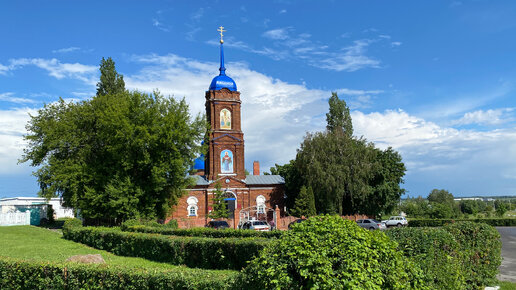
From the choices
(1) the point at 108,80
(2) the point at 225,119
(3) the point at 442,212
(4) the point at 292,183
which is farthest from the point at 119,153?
(3) the point at 442,212

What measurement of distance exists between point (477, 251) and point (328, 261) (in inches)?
318

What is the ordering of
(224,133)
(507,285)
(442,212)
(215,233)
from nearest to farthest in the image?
(507,285) → (215,233) → (224,133) → (442,212)

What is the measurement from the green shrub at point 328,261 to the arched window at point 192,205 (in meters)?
42.9

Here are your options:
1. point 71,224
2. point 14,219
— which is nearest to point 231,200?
point 71,224

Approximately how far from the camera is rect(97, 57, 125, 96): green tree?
4206 cm

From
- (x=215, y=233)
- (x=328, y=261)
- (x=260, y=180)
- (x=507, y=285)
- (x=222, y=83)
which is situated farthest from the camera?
(x=260, y=180)

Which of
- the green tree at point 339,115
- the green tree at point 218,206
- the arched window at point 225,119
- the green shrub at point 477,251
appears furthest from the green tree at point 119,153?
the green shrub at point 477,251

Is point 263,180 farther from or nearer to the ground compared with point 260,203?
farther from the ground

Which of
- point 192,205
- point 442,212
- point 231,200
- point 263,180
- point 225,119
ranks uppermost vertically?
point 225,119

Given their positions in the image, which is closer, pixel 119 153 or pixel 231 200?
pixel 119 153

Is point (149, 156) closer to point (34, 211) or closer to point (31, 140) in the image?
point (31, 140)

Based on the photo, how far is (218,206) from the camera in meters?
44.4

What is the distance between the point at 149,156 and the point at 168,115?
13.6 ft

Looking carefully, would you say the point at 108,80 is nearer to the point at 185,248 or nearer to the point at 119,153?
the point at 119,153
